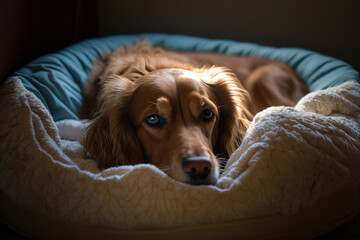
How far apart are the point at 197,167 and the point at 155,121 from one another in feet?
1.33

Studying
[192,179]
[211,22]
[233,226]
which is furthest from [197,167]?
[211,22]

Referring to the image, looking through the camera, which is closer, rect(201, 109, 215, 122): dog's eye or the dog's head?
the dog's head

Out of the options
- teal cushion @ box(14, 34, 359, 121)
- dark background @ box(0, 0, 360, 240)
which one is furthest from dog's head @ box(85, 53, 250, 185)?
dark background @ box(0, 0, 360, 240)

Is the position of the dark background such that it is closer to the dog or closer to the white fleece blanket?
the dog

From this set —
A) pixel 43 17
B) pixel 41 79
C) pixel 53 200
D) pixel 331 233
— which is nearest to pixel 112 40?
pixel 43 17

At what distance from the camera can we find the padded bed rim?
51.3 inches

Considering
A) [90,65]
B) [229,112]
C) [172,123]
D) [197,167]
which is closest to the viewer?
[197,167]

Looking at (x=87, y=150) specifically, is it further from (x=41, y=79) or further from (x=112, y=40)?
(x=112, y=40)

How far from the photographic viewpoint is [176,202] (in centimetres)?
131

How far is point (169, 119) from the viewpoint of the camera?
1.69 meters

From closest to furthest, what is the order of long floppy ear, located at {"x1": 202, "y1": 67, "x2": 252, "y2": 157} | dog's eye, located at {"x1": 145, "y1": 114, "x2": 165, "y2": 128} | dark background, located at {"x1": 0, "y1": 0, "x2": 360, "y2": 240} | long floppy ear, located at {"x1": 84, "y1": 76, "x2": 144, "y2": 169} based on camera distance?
dog's eye, located at {"x1": 145, "y1": 114, "x2": 165, "y2": 128}
long floppy ear, located at {"x1": 84, "y1": 76, "x2": 144, "y2": 169}
long floppy ear, located at {"x1": 202, "y1": 67, "x2": 252, "y2": 157}
dark background, located at {"x1": 0, "y1": 0, "x2": 360, "y2": 240}

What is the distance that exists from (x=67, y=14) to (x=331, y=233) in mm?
2484

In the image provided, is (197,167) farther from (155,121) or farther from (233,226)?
(155,121)

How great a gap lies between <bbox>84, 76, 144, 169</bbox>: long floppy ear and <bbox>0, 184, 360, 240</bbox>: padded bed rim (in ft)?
1.55
